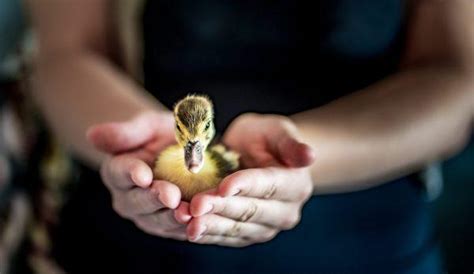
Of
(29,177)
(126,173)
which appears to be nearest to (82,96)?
(29,177)

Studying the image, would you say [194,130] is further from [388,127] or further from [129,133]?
[388,127]

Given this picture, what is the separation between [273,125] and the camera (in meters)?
0.50

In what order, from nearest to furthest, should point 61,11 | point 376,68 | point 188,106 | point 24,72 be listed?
point 188,106, point 376,68, point 61,11, point 24,72

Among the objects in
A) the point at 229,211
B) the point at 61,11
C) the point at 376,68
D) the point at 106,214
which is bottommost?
the point at 229,211

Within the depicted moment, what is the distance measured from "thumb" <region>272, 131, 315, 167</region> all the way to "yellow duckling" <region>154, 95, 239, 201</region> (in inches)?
1.2

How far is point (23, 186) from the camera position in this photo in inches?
34.9

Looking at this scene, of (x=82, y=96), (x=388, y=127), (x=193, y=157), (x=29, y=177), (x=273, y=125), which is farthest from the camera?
(x=29, y=177)

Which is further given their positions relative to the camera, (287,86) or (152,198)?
(287,86)

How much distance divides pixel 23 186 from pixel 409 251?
52 cm

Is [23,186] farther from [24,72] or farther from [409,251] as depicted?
[409,251]

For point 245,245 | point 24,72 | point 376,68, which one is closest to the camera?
point 245,245

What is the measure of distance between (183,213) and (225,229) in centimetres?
5

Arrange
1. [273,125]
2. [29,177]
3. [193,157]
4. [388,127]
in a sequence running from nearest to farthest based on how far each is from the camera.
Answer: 1. [193,157]
2. [273,125]
3. [388,127]
4. [29,177]

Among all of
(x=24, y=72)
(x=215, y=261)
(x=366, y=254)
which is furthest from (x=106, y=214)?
(x=24, y=72)
